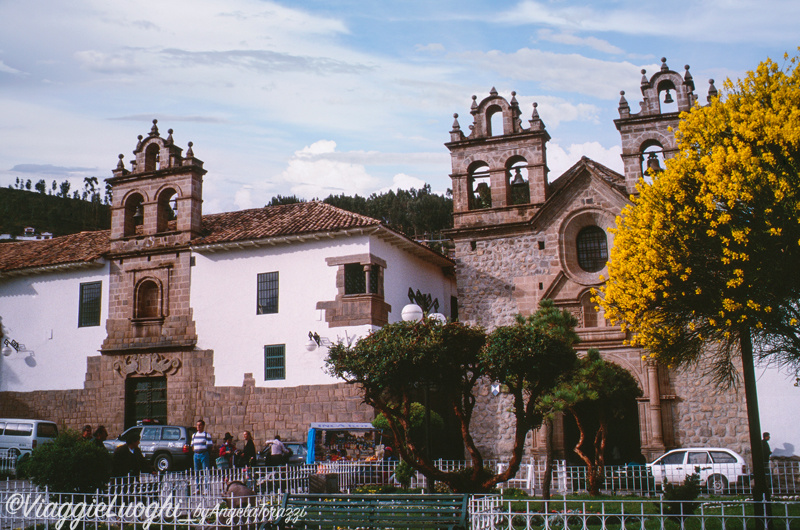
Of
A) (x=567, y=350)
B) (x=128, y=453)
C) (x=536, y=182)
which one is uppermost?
(x=536, y=182)

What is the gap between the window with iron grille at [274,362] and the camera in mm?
24469

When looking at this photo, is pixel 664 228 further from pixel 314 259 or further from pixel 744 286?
pixel 314 259

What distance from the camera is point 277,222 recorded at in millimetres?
26281

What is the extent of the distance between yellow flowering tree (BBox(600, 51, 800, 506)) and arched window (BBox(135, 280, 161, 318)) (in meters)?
18.2

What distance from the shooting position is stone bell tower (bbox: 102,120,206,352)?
26.5 meters

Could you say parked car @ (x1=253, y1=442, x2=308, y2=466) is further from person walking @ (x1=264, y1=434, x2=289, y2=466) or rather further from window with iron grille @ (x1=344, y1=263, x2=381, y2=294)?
window with iron grille @ (x1=344, y1=263, x2=381, y2=294)

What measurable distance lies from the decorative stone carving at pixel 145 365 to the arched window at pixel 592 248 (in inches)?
550

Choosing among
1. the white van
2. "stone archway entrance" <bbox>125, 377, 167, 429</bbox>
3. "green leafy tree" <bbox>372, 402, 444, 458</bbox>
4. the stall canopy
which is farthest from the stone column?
the white van

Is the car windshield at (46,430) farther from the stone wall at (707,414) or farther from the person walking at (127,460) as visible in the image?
the stone wall at (707,414)

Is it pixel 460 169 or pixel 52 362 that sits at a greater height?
pixel 460 169

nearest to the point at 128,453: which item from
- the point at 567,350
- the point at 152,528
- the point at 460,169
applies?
the point at 152,528

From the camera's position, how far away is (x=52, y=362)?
27.9 m

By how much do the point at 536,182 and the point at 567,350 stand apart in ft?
41.5

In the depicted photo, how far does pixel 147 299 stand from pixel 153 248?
1999 millimetres
